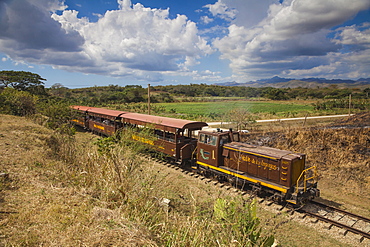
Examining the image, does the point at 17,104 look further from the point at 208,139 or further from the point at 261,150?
the point at 261,150

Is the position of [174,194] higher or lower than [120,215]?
lower

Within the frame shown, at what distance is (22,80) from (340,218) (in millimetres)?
59257

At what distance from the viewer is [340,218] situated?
28.8 ft

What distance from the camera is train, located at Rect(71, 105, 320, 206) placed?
375 inches

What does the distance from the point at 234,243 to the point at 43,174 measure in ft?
26.2

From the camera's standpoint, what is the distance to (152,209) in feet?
18.1

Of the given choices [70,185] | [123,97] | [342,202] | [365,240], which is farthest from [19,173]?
[123,97]

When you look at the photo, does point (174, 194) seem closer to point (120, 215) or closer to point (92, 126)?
point (120, 215)

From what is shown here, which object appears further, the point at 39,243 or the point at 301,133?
the point at 301,133

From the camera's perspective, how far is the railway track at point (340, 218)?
26.2 feet

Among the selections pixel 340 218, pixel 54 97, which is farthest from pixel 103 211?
pixel 54 97

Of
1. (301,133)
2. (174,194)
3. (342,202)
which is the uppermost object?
(301,133)

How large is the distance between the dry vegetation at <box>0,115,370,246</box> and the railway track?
764 mm

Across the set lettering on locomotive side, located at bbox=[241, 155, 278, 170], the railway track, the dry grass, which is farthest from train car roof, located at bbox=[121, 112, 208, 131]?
the railway track
